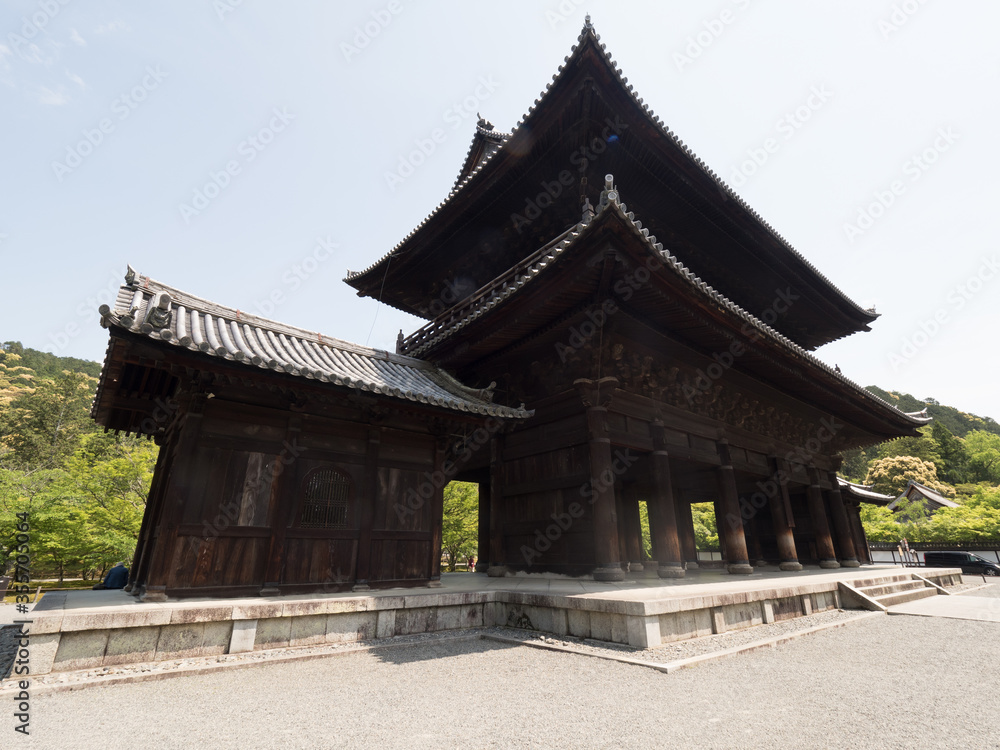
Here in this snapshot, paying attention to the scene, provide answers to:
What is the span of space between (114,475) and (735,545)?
75.3 ft

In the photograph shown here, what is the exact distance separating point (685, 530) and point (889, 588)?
5068 millimetres

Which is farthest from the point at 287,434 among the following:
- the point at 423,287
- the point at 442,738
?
the point at 423,287

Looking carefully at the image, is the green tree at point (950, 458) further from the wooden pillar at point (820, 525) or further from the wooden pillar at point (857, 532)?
the wooden pillar at point (820, 525)

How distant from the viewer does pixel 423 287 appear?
603 inches

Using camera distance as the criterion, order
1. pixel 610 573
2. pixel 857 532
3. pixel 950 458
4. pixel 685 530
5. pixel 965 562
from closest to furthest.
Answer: pixel 610 573 → pixel 685 530 → pixel 857 532 → pixel 965 562 → pixel 950 458

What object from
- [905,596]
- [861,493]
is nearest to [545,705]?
[905,596]

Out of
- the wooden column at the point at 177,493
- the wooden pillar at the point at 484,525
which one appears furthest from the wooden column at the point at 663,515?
A: the wooden column at the point at 177,493

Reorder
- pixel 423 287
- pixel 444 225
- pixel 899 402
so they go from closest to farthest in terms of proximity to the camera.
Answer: pixel 444 225 < pixel 423 287 < pixel 899 402

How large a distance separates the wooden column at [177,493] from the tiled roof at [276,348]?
1.06 metres

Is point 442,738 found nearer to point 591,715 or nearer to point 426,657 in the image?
point 591,715

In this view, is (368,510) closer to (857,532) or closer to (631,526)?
(631,526)

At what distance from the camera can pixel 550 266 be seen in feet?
25.2

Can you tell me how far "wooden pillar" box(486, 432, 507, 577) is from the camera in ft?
33.9

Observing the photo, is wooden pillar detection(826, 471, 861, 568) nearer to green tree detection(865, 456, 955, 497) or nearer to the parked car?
the parked car
